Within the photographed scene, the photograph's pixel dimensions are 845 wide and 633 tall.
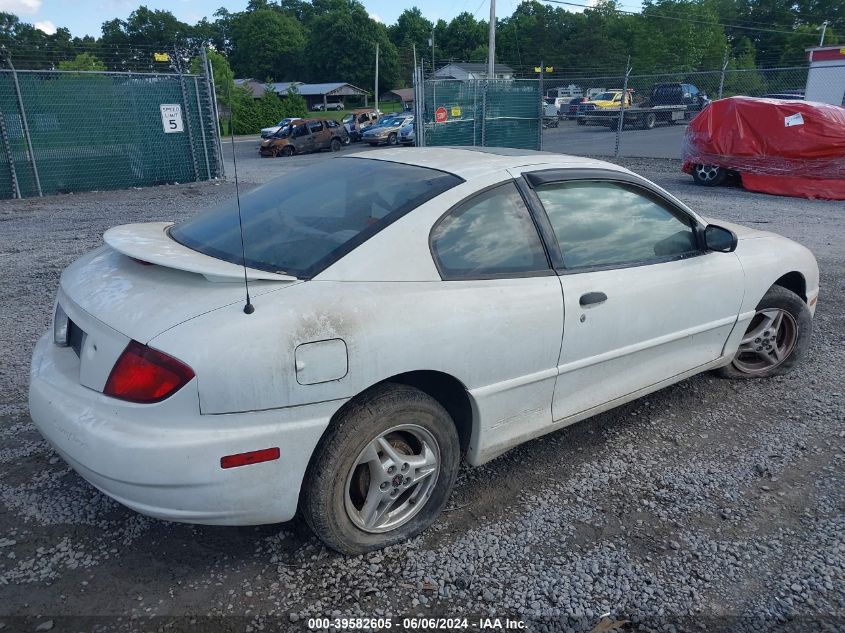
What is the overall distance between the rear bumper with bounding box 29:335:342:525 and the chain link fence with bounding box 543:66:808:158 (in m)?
18.3

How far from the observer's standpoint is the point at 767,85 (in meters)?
21.1

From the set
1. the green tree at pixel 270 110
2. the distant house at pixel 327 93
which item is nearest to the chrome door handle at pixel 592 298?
the green tree at pixel 270 110

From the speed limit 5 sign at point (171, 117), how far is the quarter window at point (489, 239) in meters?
13.4

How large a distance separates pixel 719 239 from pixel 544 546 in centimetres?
198

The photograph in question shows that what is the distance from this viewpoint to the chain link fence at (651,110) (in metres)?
20.9

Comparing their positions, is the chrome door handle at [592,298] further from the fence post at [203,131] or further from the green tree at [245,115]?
the green tree at [245,115]

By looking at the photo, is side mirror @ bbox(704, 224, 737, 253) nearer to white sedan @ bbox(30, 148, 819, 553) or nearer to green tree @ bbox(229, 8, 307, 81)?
white sedan @ bbox(30, 148, 819, 553)

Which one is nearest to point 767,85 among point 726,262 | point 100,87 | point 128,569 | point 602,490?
point 100,87

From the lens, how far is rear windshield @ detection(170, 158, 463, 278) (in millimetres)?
2656

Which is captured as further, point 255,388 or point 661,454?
point 661,454

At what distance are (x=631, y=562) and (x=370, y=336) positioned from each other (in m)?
1.41

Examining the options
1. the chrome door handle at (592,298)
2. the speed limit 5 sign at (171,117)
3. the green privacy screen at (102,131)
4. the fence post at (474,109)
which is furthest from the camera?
the fence post at (474,109)

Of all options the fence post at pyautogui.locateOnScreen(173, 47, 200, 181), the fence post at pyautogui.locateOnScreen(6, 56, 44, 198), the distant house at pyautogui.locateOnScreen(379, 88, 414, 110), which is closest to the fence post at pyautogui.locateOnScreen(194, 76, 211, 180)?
the fence post at pyautogui.locateOnScreen(173, 47, 200, 181)

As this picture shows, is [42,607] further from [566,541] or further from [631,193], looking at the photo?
[631,193]
